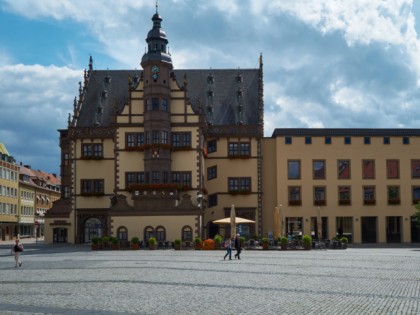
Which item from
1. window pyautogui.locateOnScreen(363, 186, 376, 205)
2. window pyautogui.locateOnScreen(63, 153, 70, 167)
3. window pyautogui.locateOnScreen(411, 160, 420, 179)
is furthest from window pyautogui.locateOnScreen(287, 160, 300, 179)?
window pyautogui.locateOnScreen(63, 153, 70, 167)

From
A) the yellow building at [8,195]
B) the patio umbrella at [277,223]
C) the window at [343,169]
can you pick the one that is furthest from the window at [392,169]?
the yellow building at [8,195]

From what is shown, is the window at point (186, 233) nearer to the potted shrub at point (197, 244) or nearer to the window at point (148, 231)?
the window at point (148, 231)

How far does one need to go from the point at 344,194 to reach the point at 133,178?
23.6m

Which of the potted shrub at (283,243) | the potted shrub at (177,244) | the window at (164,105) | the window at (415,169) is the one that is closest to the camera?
the potted shrub at (283,243)

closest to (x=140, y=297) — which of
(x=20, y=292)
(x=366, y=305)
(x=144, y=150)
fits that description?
(x=20, y=292)

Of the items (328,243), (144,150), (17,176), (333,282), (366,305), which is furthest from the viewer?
(17,176)

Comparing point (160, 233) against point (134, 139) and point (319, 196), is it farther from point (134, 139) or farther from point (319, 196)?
point (319, 196)

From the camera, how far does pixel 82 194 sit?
2776 inches

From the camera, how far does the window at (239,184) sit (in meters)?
70.2

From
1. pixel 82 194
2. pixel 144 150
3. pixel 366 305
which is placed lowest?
pixel 366 305

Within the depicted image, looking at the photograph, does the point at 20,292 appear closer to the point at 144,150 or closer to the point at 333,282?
the point at 333,282

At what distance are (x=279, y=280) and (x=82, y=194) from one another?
157 ft

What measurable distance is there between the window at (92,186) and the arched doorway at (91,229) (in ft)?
11.3

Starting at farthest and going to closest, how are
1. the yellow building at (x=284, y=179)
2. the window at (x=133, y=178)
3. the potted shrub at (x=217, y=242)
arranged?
the yellow building at (x=284, y=179) < the window at (x=133, y=178) < the potted shrub at (x=217, y=242)
